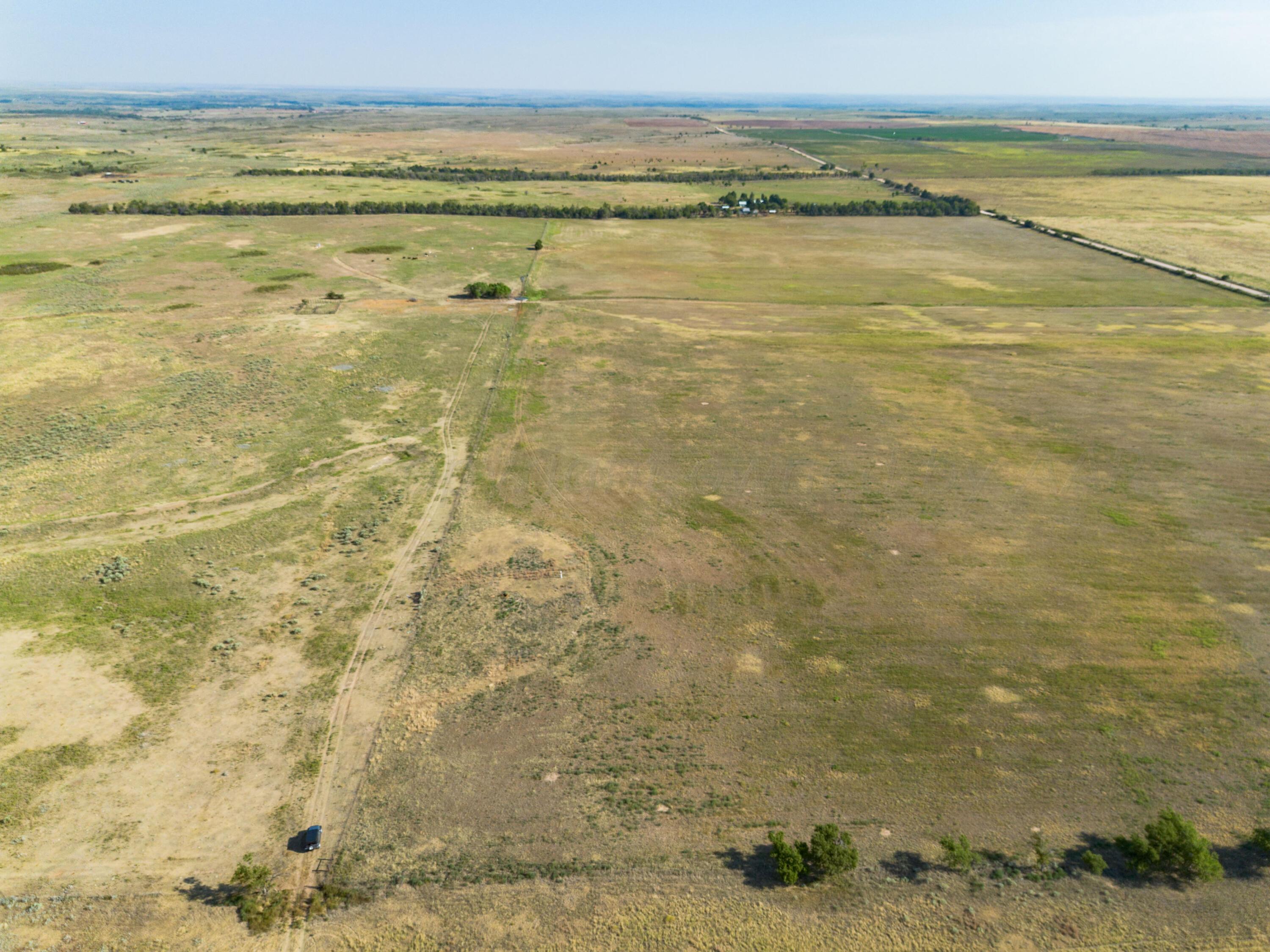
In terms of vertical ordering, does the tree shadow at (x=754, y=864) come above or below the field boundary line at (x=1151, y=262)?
below

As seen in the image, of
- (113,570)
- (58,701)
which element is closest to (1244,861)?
(58,701)

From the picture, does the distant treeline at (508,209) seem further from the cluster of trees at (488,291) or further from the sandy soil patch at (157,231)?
the cluster of trees at (488,291)

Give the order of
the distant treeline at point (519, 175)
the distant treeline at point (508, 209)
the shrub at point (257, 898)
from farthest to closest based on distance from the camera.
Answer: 1. the distant treeline at point (519, 175)
2. the distant treeline at point (508, 209)
3. the shrub at point (257, 898)

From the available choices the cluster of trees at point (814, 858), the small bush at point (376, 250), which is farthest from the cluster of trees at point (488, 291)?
the cluster of trees at point (814, 858)

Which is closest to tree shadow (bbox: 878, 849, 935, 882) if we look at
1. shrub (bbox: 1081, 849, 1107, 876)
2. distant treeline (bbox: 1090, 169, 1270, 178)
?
shrub (bbox: 1081, 849, 1107, 876)

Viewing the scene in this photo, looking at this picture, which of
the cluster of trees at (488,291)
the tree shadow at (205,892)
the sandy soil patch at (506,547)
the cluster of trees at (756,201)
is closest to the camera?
the tree shadow at (205,892)

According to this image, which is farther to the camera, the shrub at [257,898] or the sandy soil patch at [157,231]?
the sandy soil patch at [157,231]

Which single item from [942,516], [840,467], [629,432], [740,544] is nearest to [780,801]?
[740,544]

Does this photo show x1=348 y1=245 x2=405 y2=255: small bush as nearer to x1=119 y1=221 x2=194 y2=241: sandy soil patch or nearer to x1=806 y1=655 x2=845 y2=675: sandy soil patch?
x1=119 y1=221 x2=194 y2=241: sandy soil patch
